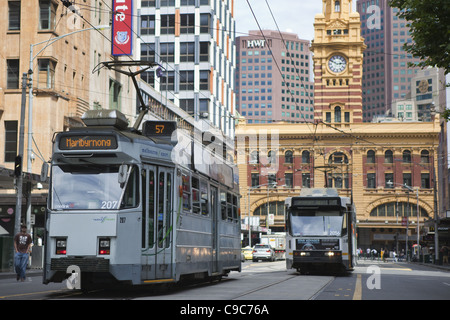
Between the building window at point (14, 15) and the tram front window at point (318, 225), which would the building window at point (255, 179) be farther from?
the tram front window at point (318, 225)

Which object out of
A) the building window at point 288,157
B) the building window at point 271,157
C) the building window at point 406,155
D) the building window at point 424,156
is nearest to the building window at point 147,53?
the building window at point 271,157

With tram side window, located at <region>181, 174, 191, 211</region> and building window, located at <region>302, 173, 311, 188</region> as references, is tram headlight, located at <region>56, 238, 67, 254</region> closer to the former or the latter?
tram side window, located at <region>181, 174, 191, 211</region>

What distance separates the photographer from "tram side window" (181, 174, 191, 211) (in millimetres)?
16281

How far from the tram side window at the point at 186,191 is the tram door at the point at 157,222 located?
786 mm

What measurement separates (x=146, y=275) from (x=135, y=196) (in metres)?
1.62

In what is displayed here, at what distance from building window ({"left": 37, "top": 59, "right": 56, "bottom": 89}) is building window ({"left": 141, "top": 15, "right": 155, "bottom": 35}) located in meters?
33.1

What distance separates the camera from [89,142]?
14.3m

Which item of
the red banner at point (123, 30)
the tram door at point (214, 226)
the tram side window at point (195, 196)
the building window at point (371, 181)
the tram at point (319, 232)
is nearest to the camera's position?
the tram side window at point (195, 196)

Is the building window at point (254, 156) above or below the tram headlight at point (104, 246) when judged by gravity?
above

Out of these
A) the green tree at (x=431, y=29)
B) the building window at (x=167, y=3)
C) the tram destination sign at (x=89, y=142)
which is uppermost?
the building window at (x=167, y=3)

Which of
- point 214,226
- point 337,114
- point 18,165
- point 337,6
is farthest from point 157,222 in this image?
point 337,6

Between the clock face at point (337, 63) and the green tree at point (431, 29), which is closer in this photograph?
the green tree at point (431, 29)

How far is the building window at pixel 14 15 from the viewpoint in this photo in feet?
128
